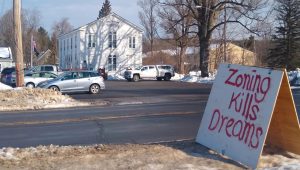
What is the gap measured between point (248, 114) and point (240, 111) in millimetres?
262

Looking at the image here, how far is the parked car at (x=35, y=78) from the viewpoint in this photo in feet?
109

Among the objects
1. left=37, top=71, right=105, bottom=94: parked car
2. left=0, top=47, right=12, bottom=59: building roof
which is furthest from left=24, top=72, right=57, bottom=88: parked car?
left=0, top=47, right=12, bottom=59: building roof

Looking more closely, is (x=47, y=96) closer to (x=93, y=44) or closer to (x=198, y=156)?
(x=198, y=156)

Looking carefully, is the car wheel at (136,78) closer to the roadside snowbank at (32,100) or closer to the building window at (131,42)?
the building window at (131,42)

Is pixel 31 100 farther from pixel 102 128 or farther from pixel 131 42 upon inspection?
pixel 131 42

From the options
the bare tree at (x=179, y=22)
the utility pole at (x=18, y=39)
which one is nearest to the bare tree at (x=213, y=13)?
the bare tree at (x=179, y=22)

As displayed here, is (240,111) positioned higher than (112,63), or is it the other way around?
(112,63)

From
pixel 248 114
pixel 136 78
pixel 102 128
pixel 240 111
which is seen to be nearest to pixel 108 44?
pixel 136 78

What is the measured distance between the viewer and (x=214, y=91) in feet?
29.3

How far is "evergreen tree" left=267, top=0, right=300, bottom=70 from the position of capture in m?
61.7

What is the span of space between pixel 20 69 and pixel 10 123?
12.2 m

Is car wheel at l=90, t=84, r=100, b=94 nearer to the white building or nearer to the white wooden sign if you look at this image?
the white wooden sign

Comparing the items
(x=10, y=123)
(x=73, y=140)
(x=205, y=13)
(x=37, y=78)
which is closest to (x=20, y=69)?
(x=37, y=78)

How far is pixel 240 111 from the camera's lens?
806cm
